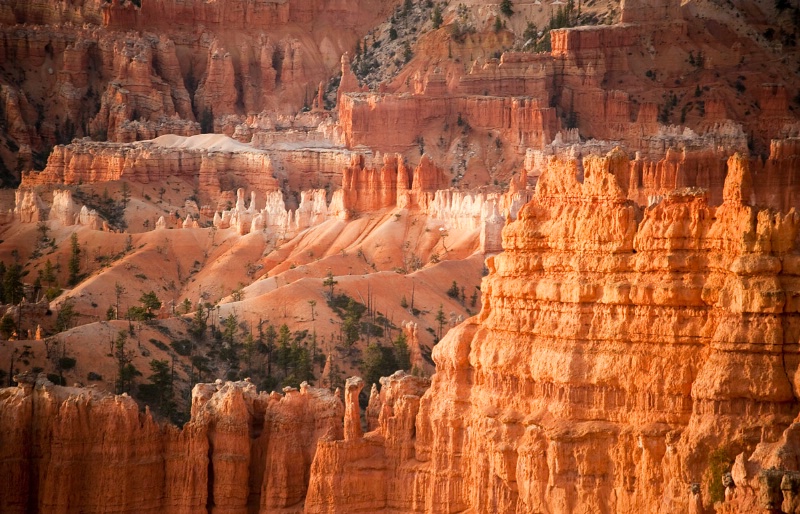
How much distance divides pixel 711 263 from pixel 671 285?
4.11ft

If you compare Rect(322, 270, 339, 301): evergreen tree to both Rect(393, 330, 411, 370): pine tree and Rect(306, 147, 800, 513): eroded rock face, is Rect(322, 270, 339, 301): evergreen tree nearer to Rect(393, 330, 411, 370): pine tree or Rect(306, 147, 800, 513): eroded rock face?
Rect(393, 330, 411, 370): pine tree

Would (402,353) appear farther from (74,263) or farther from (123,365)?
(74,263)

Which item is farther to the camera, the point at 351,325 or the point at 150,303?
the point at 150,303

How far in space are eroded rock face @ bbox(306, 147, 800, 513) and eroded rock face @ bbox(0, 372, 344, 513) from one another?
6634 mm

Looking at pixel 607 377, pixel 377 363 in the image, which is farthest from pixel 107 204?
pixel 607 377

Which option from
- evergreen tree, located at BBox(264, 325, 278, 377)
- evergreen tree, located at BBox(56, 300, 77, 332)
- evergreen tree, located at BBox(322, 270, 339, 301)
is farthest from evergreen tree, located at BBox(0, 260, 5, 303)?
evergreen tree, located at BBox(264, 325, 278, 377)

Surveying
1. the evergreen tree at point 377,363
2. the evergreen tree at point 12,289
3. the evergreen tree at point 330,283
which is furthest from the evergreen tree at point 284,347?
the evergreen tree at point 12,289

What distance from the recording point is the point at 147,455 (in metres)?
79.8

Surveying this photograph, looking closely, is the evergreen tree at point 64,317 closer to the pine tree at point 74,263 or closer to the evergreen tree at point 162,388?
the evergreen tree at point 162,388

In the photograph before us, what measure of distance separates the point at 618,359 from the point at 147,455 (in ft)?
65.2

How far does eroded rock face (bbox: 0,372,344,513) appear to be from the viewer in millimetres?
79062

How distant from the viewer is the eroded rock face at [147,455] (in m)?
79.1

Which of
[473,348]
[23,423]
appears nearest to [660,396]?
[473,348]

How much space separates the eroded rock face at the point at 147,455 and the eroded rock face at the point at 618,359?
6.63 m
